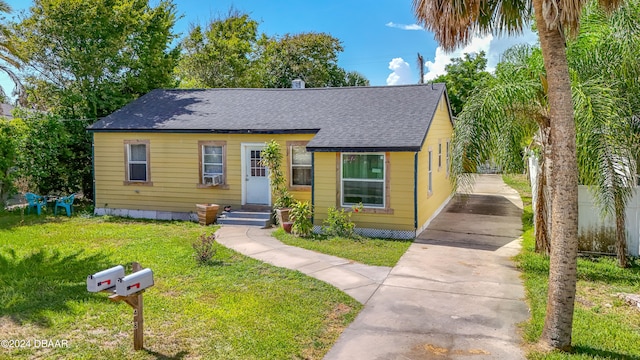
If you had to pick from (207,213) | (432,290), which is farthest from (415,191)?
(207,213)

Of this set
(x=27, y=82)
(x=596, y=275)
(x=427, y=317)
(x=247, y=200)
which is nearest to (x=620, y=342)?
(x=427, y=317)

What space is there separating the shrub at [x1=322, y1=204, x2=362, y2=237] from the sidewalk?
1.47 metres

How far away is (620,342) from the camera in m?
5.48

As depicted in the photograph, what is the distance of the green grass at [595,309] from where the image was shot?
528cm

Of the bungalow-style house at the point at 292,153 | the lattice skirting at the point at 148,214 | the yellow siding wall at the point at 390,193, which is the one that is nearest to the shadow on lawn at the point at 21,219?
the lattice skirting at the point at 148,214

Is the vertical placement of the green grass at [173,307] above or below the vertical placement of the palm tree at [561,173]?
below

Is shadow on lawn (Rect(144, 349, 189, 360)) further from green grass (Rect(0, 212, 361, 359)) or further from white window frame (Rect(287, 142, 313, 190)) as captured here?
white window frame (Rect(287, 142, 313, 190))

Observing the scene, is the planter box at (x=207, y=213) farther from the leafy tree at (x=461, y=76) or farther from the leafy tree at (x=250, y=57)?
the leafy tree at (x=461, y=76)

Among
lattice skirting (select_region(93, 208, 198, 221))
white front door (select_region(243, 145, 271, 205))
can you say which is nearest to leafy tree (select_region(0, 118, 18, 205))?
lattice skirting (select_region(93, 208, 198, 221))

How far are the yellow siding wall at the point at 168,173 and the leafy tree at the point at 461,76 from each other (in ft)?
69.0

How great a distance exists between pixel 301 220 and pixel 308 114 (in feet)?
13.2

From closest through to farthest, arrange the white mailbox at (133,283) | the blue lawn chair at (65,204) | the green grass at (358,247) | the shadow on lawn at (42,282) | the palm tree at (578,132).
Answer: the white mailbox at (133,283) → the shadow on lawn at (42,282) → the palm tree at (578,132) → the green grass at (358,247) → the blue lawn chair at (65,204)

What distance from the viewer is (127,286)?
4.90 meters

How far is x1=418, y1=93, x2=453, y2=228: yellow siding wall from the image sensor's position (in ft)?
40.2
